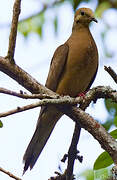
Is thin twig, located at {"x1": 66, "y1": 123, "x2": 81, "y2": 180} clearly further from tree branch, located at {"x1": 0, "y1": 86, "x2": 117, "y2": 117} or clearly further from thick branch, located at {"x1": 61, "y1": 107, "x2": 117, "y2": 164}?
tree branch, located at {"x1": 0, "y1": 86, "x2": 117, "y2": 117}

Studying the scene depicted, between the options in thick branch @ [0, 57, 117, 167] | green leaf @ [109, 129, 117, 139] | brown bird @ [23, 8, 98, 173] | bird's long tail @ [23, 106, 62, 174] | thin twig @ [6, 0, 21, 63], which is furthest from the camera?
brown bird @ [23, 8, 98, 173]

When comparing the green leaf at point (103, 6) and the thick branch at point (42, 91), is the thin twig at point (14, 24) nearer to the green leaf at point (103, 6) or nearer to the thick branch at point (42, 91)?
the thick branch at point (42, 91)

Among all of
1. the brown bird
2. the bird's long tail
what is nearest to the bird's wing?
the brown bird

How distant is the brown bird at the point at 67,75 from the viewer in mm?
4555

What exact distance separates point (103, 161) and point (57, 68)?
2209 mm

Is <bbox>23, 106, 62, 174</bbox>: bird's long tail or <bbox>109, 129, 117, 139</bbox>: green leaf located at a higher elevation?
<bbox>23, 106, 62, 174</bbox>: bird's long tail

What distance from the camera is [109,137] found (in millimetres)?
2674

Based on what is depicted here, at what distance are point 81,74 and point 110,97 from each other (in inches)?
63.6

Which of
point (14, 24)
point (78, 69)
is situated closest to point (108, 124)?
point (14, 24)

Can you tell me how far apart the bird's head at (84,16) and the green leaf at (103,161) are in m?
2.85

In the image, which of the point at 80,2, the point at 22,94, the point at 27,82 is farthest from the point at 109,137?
the point at 80,2

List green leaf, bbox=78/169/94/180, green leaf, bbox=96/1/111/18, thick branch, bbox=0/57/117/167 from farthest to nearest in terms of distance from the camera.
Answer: green leaf, bbox=96/1/111/18, green leaf, bbox=78/169/94/180, thick branch, bbox=0/57/117/167

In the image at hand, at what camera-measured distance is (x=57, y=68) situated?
184 inches

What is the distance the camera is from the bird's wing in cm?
466
